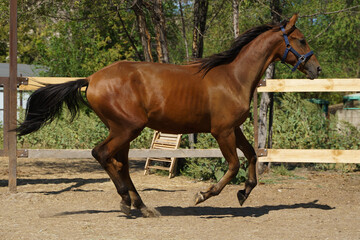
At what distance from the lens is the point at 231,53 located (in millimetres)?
5512

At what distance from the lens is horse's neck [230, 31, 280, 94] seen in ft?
17.7

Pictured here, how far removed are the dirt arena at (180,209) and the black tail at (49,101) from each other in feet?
3.76

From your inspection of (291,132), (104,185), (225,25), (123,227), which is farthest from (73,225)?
(225,25)

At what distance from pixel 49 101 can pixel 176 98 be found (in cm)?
161

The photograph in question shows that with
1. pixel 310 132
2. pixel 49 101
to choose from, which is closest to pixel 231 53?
pixel 49 101

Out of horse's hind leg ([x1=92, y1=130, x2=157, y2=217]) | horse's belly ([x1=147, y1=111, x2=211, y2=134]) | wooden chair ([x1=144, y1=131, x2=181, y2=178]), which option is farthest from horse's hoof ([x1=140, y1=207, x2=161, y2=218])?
wooden chair ([x1=144, y1=131, x2=181, y2=178])

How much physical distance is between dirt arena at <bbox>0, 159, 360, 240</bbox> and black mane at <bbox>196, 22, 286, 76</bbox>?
1859mm

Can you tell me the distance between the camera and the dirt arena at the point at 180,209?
450 centimetres

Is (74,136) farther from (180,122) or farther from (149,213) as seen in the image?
(180,122)

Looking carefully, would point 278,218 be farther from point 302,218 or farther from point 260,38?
point 260,38

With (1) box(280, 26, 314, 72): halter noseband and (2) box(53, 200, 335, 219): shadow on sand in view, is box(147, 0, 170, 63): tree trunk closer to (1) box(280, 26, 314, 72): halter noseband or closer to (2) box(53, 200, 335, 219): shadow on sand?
(1) box(280, 26, 314, 72): halter noseband

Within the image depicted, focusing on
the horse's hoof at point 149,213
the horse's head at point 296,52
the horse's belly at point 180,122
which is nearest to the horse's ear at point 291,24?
the horse's head at point 296,52

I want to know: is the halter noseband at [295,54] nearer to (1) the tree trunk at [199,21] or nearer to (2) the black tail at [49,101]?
(2) the black tail at [49,101]

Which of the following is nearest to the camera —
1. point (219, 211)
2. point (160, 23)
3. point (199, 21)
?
point (219, 211)
